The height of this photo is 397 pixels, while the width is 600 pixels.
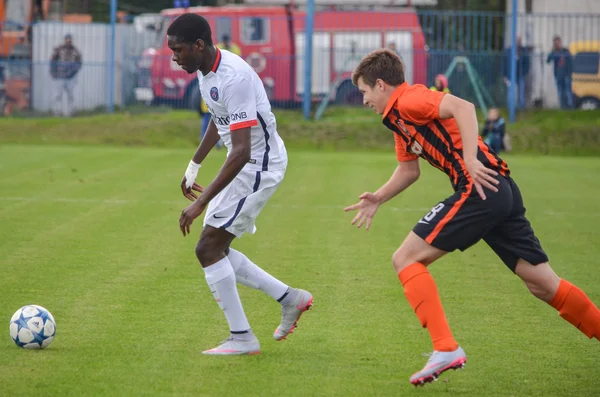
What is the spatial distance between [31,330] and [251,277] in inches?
54.7

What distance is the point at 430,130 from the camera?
16.5 ft

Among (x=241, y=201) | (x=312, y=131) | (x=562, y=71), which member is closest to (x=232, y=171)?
(x=241, y=201)

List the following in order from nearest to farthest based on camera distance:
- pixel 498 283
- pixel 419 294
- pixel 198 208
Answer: pixel 419 294
pixel 198 208
pixel 498 283

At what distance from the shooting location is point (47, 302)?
679cm

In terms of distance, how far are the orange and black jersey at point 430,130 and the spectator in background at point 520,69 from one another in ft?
62.9

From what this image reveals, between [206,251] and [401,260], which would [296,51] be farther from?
[401,260]

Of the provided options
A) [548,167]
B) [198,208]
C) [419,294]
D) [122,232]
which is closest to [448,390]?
[419,294]

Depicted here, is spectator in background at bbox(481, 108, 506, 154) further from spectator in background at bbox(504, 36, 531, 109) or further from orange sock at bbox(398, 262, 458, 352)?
orange sock at bbox(398, 262, 458, 352)

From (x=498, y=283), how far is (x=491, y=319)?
4.61 ft

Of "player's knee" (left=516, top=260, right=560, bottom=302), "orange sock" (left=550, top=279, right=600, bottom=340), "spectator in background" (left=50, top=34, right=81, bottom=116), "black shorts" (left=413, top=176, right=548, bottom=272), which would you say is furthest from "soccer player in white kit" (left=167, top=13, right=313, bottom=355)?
"spectator in background" (left=50, top=34, right=81, bottom=116)

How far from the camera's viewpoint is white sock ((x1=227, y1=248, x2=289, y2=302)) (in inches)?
231

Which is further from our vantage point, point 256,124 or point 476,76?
point 476,76

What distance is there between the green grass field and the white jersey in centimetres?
123

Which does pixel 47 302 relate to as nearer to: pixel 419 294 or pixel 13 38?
pixel 419 294
